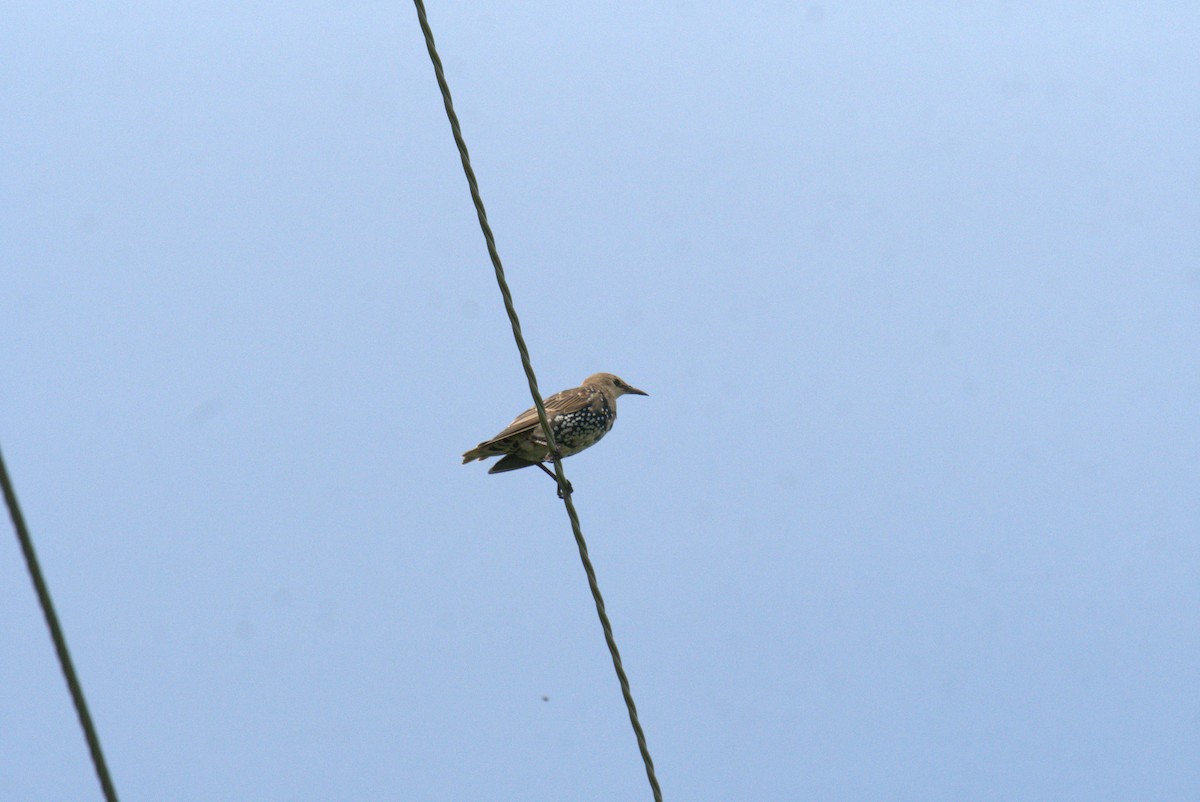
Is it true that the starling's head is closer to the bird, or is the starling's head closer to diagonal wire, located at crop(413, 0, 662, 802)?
the bird

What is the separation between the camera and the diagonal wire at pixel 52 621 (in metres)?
2.21

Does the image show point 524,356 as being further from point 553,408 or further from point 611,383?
point 611,383

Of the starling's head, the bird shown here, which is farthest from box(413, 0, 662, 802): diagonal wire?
the starling's head

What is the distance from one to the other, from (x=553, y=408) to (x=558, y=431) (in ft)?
0.71

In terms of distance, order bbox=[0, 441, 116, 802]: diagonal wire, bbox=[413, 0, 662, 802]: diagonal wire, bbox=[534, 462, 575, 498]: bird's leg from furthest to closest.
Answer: bbox=[534, 462, 575, 498]: bird's leg
bbox=[413, 0, 662, 802]: diagonal wire
bbox=[0, 441, 116, 802]: diagonal wire

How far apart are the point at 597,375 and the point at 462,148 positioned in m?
4.85

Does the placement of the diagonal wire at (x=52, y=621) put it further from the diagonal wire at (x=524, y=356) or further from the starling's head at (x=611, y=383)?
the starling's head at (x=611, y=383)

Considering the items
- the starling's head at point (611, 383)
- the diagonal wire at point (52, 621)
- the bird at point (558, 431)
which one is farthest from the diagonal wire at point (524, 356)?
the starling's head at point (611, 383)

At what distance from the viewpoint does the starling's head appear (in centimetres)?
867

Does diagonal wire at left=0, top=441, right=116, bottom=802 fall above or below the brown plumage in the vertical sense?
above

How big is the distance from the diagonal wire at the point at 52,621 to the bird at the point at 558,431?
4.65m

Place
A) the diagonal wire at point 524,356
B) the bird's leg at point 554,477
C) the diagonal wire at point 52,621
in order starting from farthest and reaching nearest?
1. the bird's leg at point 554,477
2. the diagonal wire at point 524,356
3. the diagonal wire at point 52,621

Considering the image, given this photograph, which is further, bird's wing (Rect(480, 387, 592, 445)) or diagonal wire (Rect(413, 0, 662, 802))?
bird's wing (Rect(480, 387, 592, 445))

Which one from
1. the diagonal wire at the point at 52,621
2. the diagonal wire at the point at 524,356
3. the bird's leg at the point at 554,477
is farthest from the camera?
the bird's leg at the point at 554,477
